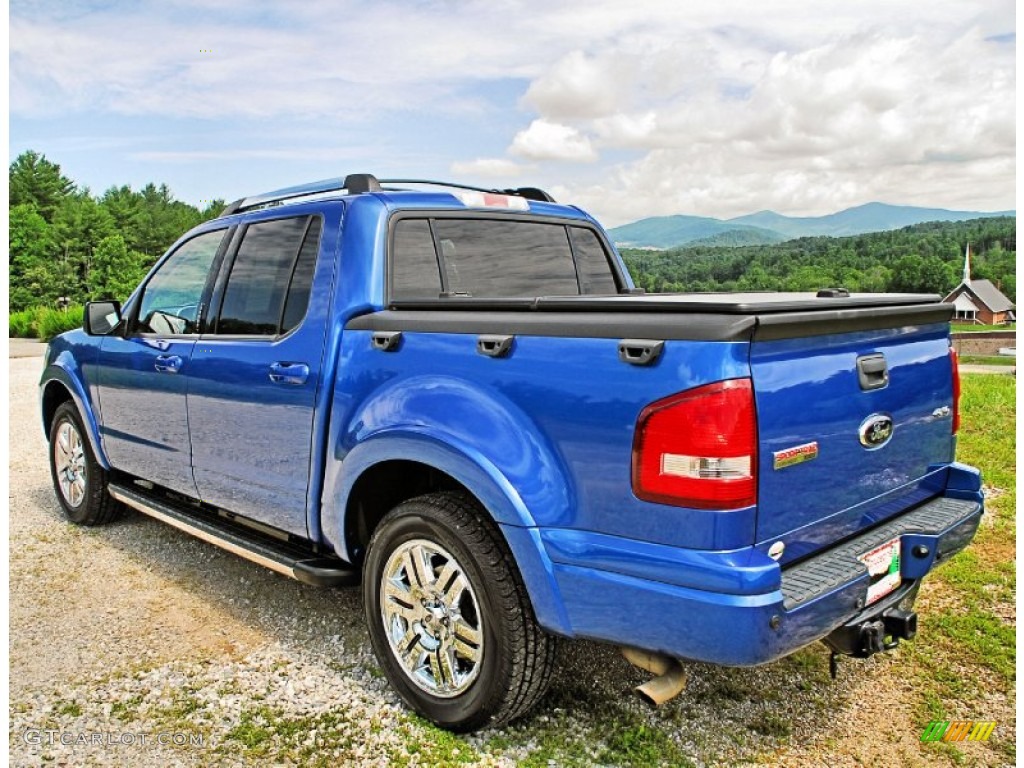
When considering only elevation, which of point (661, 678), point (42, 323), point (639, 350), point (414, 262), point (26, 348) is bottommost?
point (26, 348)

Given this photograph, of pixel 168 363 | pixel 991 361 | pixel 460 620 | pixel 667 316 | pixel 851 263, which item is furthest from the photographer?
pixel 991 361

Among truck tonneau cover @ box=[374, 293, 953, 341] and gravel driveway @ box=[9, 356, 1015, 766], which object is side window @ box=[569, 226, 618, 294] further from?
gravel driveway @ box=[9, 356, 1015, 766]

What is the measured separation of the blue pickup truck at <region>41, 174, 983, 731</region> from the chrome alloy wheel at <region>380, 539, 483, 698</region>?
0.03 feet

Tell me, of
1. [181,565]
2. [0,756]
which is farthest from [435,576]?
[181,565]

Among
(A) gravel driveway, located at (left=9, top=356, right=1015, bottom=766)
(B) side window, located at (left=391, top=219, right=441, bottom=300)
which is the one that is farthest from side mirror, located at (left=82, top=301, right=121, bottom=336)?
(B) side window, located at (left=391, top=219, right=441, bottom=300)

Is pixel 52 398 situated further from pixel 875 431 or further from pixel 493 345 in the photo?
pixel 875 431

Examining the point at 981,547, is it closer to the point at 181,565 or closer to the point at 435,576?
the point at 435,576

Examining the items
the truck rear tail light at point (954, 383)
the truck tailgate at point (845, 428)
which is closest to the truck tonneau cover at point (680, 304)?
the truck tailgate at point (845, 428)

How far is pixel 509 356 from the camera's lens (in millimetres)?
2818

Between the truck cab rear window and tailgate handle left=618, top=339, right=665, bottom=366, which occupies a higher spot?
the truck cab rear window

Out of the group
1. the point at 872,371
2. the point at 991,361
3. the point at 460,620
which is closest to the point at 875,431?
the point at 872,371

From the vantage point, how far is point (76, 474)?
5.85 metres

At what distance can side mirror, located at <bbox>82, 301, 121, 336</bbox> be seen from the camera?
203 inches

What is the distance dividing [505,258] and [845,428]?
194cm
